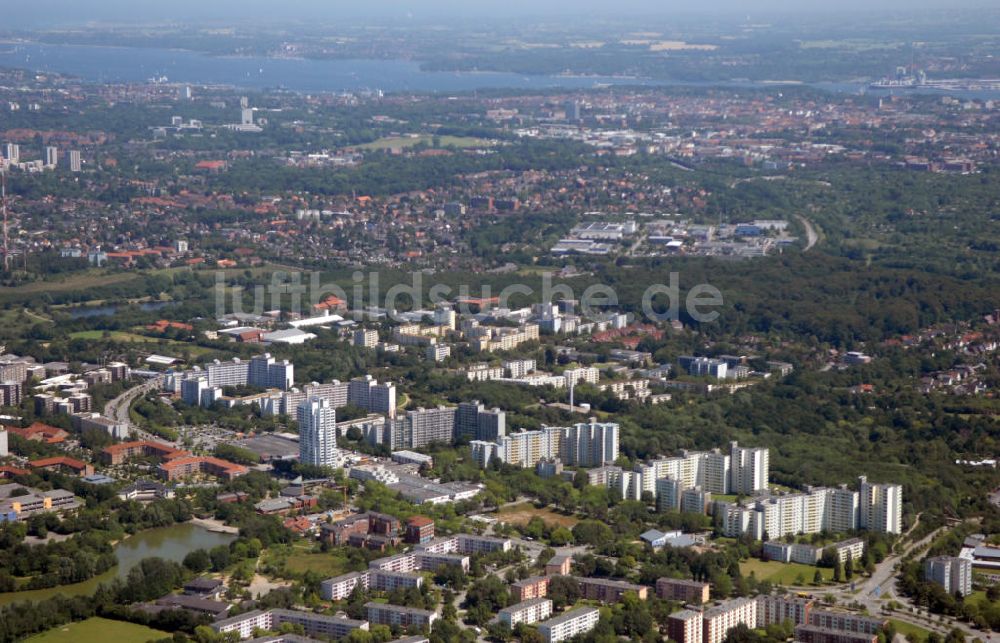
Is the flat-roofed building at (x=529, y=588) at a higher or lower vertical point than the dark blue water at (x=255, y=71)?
higher

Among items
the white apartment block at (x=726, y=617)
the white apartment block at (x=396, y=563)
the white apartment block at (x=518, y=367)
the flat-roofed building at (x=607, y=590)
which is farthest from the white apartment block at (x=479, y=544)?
the white apartment block at (x=518, y=367)

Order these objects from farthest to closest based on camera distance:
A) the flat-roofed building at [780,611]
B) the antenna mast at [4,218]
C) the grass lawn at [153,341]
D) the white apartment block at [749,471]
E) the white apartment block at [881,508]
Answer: the antenna mast at [4,218]
the grass lawn at [153,341]
the white apartment block at [749,471]
the white apartment block at [881,508]
the flat-roofed building at [780,611]

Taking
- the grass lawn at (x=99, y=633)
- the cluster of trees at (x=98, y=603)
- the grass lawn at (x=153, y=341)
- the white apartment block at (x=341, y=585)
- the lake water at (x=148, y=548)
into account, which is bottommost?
the grass lawn at (x=153, y=341)

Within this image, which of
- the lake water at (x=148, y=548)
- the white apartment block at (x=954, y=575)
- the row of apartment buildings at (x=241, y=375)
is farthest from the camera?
the row of apartment buildings at (x=241, y=375)

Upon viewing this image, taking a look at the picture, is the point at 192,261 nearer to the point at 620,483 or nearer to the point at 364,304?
the point at 364,304

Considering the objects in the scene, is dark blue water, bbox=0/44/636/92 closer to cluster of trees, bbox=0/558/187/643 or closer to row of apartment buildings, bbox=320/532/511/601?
row of apartment buildings, bbox=320/532/511/601

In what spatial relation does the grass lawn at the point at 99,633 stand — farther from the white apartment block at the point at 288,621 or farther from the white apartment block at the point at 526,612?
the white apartment block at the point at 526,612

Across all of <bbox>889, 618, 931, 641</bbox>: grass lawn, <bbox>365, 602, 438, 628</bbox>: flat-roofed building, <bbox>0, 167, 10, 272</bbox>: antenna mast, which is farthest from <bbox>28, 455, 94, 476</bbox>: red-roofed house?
<bbox>0, 167, 10, 272</bbox>: antenna mast

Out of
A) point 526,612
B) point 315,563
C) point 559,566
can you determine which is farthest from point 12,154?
point 526,612
